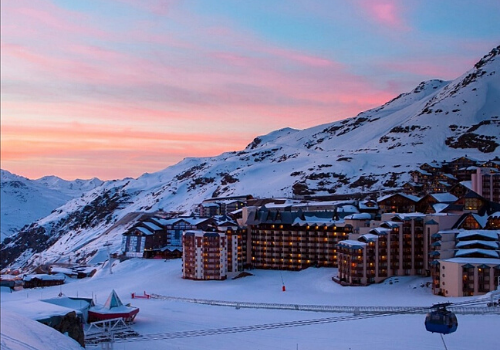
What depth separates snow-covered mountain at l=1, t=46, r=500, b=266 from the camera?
406ft

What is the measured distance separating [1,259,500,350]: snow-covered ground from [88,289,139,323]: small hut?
3.29 feet

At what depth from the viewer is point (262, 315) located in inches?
1745

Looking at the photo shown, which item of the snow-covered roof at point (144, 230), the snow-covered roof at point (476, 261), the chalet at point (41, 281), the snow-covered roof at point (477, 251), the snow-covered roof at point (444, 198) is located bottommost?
the chalet at point (41, 281)

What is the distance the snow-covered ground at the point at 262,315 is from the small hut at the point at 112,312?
3.29ft

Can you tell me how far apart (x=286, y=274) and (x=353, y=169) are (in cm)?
6402

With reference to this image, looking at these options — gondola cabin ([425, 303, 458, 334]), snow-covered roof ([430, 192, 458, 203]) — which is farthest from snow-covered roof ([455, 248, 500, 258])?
gondola cabin ([425, 303, 458, 334])

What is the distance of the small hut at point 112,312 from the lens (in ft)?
137

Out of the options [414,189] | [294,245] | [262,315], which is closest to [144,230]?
[294,245]

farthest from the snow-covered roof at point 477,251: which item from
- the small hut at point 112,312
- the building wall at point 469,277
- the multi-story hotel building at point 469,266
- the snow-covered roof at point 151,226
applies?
the snow-covered roof at point 151,226

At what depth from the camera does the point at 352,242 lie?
60500 mm

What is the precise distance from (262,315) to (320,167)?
93.2m

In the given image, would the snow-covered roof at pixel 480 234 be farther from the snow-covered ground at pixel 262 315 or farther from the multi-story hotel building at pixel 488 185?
the multi-story hotel building at pixel 488 185

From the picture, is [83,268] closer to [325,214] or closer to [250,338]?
[325,214]

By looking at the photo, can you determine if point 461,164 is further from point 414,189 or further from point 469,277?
point 469,277
